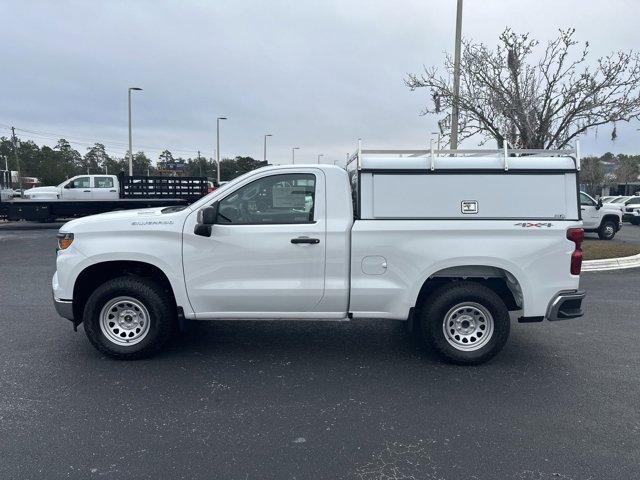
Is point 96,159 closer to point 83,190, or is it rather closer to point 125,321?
point 83,190

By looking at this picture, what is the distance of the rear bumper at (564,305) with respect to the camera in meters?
4.77

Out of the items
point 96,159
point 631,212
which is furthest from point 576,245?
point 96,159

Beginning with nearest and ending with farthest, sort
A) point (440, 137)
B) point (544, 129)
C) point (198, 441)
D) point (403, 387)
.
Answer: point (198, 441) → point (403, 387) → point (544, 129) → point (440, 137)

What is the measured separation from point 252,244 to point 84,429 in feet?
6.68

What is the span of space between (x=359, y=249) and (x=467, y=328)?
1.35 m

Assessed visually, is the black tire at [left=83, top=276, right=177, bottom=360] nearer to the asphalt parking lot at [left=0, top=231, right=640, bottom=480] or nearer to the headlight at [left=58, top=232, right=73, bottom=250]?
the asphalt parking lot at [left=0, top=231, right=640, bottom=480]

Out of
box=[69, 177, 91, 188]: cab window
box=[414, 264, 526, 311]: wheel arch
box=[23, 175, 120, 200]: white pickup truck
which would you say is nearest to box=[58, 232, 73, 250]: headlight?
box=[414, 264, 526, 311]: wheel arch

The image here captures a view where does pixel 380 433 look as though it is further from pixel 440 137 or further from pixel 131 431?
pixel 440 137

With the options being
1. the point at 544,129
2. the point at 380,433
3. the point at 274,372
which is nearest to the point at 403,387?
the point at 380,433

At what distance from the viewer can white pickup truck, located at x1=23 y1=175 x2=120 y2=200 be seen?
841 inches

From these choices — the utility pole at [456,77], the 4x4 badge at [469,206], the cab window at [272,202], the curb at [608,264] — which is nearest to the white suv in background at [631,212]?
the curb at [608,264]

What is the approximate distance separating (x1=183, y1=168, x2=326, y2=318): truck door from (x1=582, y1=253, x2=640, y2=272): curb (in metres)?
8.00

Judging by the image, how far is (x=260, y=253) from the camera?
4762 millimetres

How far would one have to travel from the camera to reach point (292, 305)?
4859 millimetres
